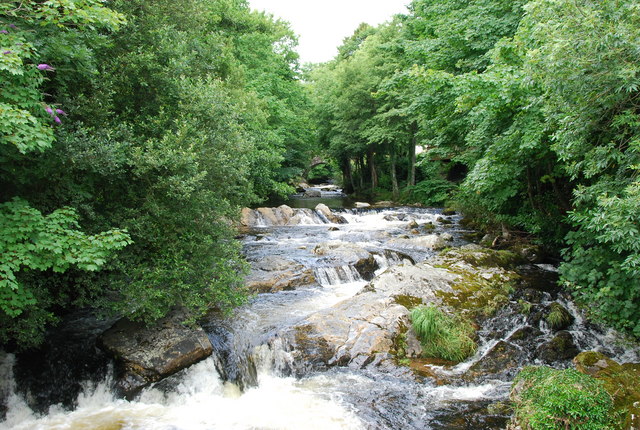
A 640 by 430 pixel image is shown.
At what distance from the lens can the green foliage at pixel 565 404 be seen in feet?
14.6

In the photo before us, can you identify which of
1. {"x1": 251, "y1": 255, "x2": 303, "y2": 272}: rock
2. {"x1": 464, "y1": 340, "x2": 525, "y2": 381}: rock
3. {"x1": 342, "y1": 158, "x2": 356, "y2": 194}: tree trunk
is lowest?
{"x1": 464, "y1": 340, "x2": 525, "y2": 381}: rock

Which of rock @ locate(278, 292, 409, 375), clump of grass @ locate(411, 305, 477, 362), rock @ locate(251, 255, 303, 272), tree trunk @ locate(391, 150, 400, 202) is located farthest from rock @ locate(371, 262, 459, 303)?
tree trunk @ locate(391, 150, 400, 202)

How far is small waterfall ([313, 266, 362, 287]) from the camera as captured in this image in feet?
36.1

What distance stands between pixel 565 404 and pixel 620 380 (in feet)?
5.08

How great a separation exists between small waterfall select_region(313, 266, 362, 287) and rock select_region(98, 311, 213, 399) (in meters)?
4.60

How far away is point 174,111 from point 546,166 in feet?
33.3

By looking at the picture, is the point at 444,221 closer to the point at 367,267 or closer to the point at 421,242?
the point at 421,242

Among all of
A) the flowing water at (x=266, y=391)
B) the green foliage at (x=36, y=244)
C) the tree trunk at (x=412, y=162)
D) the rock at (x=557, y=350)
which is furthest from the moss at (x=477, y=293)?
the tree trunk at (x=412, y=162)

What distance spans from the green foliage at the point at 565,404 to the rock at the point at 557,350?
1779 mm

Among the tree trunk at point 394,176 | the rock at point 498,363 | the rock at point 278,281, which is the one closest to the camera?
the rock at point 498,363

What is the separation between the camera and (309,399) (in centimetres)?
607

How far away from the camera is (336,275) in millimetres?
11133

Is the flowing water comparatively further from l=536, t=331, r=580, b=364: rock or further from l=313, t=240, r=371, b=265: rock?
l=313, t=240, r=371, b=265: rock

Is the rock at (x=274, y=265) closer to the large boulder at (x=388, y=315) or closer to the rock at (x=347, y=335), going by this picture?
the large boulder at (x=388, y=315)
